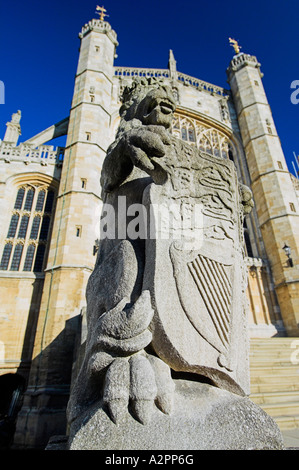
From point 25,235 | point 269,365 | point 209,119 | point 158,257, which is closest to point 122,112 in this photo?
point 158,257

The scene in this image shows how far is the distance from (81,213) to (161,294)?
8.79 meters

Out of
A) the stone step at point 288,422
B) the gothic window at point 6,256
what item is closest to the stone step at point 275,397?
the stone step at point 288,422

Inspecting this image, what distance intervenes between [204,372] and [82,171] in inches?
401

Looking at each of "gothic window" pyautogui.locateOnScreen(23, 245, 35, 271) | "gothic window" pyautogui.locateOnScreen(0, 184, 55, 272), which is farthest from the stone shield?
"gothic window" pyautogui.locateOnScreen(23, 245, 35, 271)

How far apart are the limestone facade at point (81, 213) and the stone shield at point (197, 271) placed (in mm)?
6501

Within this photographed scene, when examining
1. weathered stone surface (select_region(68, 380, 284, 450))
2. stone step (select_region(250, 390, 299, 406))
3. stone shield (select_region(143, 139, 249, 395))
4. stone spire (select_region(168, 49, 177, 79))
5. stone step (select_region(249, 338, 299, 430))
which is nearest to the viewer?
weathered stone surface (select_region(68, 380, 284, 450))

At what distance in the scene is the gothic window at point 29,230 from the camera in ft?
35.3

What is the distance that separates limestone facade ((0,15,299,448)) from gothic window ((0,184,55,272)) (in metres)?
0.04

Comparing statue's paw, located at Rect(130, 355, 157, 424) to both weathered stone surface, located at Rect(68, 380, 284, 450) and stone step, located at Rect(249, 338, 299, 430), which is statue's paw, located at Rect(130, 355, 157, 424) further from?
stone step, located at Rect(249, 338, 299, 430)

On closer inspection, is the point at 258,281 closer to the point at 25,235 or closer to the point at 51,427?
the point at 51,427

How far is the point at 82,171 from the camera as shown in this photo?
10.7 metres

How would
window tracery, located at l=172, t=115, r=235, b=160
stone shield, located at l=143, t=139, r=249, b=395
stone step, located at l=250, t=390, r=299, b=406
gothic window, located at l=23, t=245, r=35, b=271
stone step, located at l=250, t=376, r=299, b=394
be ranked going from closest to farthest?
stone shield, located at l=143, t=139, r=249, b=395 < stone step, located at l=250, t=390, r=299, b=406 < stone step, located at l=250, t=376, r=299, b=394 < gothic window, located at l=23, t=245, r=35, b=271 < window tracery, located at l=172, t=115, r=235, b=160

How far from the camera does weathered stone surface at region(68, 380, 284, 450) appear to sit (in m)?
1.17

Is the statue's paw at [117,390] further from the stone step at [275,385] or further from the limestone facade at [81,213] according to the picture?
the limestone facade at [81,213]
